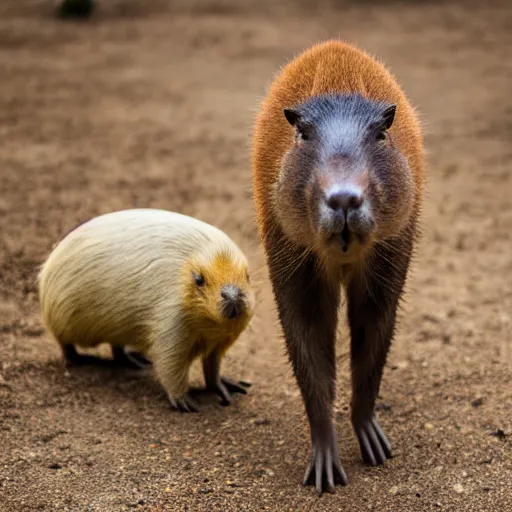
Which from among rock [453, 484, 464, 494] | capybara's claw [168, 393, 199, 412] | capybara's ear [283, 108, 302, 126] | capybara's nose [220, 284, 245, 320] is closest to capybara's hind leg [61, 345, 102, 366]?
capybara's claw [168, 393, 199, 412]

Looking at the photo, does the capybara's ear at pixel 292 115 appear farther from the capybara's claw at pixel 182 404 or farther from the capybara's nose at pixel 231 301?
the capybara's claw at pixel 182 404

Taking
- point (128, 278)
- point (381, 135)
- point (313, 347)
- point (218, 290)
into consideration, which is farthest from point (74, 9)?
point (381, 135)

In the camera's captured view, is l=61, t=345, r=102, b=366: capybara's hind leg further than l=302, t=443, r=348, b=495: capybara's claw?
Yes

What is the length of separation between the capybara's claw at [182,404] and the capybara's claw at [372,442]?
88 centimetres

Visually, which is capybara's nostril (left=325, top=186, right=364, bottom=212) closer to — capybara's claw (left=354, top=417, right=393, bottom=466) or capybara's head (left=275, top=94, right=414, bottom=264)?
capybara's head (left=275, top=94, right=414, bottom=264)

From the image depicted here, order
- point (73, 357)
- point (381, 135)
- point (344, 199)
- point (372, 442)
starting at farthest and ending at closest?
point (73, 357), point (372, 442), point (381, 135), point (344, 199)

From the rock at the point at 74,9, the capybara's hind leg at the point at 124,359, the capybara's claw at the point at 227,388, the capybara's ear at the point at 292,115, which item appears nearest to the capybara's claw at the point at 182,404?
the capybara's claw at the point at 227,388

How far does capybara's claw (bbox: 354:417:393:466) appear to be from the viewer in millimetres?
4012

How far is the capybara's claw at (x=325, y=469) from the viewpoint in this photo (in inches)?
149

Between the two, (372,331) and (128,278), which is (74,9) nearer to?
(128,278)

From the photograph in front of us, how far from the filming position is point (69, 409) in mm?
4340

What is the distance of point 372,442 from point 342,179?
4.95 ft

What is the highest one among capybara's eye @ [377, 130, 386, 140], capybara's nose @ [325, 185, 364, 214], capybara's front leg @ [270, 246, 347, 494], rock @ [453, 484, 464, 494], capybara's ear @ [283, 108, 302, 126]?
capybara's ear @ [283, 108, 302, 126]

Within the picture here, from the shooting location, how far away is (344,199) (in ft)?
9.93
